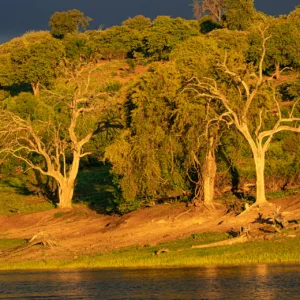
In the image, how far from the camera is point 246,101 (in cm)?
4538

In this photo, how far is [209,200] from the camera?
47875mm

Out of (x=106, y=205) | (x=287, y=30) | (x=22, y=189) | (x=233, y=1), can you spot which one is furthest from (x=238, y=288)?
(x=233, y=1)

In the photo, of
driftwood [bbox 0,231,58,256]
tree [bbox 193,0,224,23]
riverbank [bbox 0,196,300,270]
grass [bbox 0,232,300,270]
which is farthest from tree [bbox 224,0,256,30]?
grass [bbox 0,232,300,270]

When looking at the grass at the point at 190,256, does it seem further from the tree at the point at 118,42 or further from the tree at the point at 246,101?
the tree at the point at 118,42

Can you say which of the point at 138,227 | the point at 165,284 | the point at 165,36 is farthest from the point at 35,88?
the point at 165,284

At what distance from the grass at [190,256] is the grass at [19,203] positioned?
17.5m

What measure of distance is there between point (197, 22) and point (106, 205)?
86.5m

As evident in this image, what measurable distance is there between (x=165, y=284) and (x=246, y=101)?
1752 cm

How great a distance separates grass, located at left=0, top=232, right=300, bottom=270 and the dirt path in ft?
5.71

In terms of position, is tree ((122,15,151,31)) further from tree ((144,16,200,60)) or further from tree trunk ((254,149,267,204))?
tree trunk ((254,149,267,204))

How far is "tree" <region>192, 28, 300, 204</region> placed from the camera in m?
44.2

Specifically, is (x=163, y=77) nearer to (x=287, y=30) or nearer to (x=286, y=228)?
(x=286, y=228)

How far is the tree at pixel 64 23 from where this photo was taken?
484 ft

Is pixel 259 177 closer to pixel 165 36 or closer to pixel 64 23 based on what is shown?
pixel 165 36
